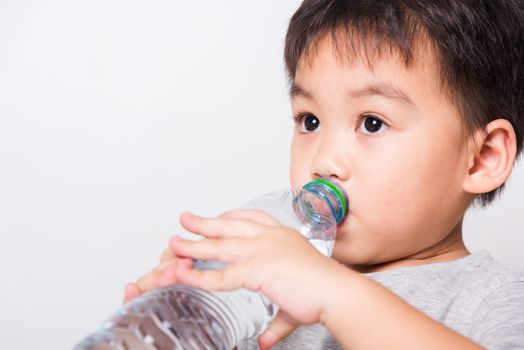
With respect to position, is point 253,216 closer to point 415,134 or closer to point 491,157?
point 415,134

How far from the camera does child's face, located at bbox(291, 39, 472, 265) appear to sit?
45.9 inches

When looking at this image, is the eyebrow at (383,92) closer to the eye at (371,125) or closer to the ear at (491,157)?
the eye at (371,125)

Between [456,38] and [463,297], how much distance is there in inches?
15.1

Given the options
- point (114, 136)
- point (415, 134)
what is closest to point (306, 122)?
point (415, 134)

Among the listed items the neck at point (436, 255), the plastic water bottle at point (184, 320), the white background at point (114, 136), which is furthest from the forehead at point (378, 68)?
the white background at point (114, 136)

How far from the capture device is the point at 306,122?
1.26 m

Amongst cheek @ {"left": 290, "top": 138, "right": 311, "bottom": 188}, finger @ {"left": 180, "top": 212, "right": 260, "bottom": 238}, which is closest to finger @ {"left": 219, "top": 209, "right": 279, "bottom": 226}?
finger @ {"left": 180, "top": 212, "right": 260, "bottom": 238}

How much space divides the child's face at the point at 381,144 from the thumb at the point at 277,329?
27 centimetres

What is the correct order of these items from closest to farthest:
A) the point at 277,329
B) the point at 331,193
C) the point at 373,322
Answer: the point at 373,322 < the point at 277,329 < the point at 331,193

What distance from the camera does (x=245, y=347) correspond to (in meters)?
1.37

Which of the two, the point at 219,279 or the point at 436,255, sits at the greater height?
the point at 219,279

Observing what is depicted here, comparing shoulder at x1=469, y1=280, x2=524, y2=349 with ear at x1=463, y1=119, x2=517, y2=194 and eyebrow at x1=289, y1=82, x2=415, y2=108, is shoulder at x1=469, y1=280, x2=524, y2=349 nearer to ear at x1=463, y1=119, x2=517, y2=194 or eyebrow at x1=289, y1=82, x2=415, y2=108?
ear at x1=463, y1=119, x2=517, y2=194

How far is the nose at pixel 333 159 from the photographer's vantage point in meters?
1.16

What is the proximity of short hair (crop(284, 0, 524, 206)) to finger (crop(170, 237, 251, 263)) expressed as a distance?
1.40 ft
